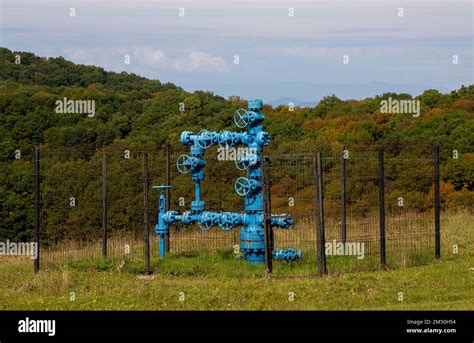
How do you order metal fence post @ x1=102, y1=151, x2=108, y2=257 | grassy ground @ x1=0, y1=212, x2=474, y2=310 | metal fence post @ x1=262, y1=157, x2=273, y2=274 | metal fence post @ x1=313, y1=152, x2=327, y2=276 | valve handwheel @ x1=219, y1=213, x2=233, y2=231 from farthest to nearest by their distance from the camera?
metal fence post @ x1=102, y1=151, x2=108, y2=257, valve handwheel @ x1=219, y1=213, x2=233, y2=231, metal fence post @ x1=262, y1=157, x2=273, y2=274, metal fence post @ x1=313, y1=152, x2=327, y2=276, grassy ground @ x1=0, y1=212, x2=474, y2=310

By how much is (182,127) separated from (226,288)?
34091 mm

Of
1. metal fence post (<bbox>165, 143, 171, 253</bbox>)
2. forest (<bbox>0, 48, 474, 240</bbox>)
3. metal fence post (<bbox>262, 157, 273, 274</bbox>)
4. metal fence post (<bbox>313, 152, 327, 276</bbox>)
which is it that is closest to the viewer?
metal fence post (<bbox>313, 152, 327, 276</bbox>)

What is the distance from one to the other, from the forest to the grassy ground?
42.3 ft

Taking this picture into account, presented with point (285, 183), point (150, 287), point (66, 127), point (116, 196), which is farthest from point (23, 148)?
point (150, 287)

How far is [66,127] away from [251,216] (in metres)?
34.3

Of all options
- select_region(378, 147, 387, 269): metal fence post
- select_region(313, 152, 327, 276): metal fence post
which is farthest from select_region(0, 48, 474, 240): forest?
select_region(313, 152, 327, 276): metal fence post

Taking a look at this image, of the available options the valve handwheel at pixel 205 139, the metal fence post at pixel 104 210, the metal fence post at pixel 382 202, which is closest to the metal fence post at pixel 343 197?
the metal fence post at pixel 382 202

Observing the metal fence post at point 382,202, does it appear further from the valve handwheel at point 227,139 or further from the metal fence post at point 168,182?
the metal fence post at point 168,182

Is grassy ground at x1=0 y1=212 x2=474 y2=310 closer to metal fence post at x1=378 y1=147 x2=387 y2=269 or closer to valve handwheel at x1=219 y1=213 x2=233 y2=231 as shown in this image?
metal fence post at x1=378 y1=147 x2=387 y2=269

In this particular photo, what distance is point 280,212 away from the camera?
22.1 m

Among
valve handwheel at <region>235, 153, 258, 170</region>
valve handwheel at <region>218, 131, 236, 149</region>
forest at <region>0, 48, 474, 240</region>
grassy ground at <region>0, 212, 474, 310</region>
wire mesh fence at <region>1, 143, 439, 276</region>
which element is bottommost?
grassy ground at <region>0, 212, 474, 310</region>

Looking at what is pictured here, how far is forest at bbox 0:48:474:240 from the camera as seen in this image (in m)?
38.9

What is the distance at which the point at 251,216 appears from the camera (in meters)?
17.5

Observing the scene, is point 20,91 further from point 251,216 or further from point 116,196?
point 251,216
